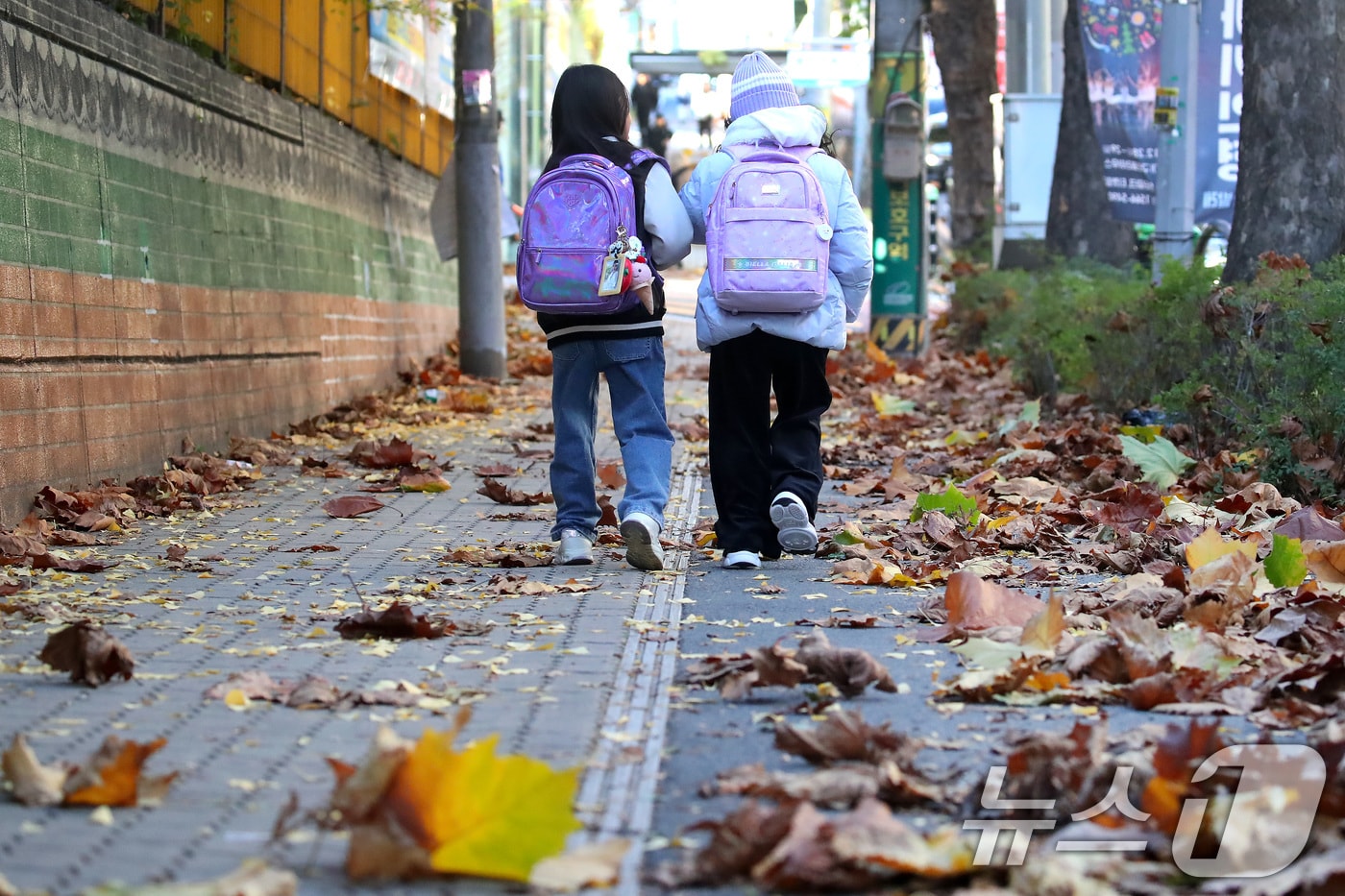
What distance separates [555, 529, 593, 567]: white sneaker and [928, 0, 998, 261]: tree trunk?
15.7 metres

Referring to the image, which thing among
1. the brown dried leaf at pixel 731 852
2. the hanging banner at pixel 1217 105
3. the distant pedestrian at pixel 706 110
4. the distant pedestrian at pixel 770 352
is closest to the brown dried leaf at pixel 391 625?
the distant pedestrian at pixel 770 352

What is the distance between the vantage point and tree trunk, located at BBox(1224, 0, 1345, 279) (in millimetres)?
9898

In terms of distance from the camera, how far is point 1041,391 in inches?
477

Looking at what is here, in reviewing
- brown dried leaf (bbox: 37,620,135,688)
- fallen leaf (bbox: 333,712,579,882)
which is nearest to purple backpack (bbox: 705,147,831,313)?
brown dried leaf (bbox: 37,620,135,688)

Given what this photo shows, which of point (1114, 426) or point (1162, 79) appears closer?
point (1114, 426)

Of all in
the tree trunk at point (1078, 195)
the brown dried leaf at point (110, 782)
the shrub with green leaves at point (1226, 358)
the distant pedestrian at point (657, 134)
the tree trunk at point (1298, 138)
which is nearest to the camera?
the brown dried leaf at point (110, 782)

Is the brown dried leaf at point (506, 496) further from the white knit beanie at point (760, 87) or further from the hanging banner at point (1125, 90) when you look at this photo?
the hanging banner at point (1125, 90)

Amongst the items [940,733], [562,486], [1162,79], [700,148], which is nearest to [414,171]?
[1162,79]

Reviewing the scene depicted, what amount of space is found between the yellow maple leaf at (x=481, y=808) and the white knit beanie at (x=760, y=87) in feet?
13.0

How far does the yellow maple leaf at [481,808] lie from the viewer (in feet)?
9.72

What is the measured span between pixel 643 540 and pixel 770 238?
1.20 meters

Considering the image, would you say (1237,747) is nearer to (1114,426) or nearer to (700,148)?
(1114,426)

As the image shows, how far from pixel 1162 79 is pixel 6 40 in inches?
348

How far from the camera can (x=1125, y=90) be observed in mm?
14336
